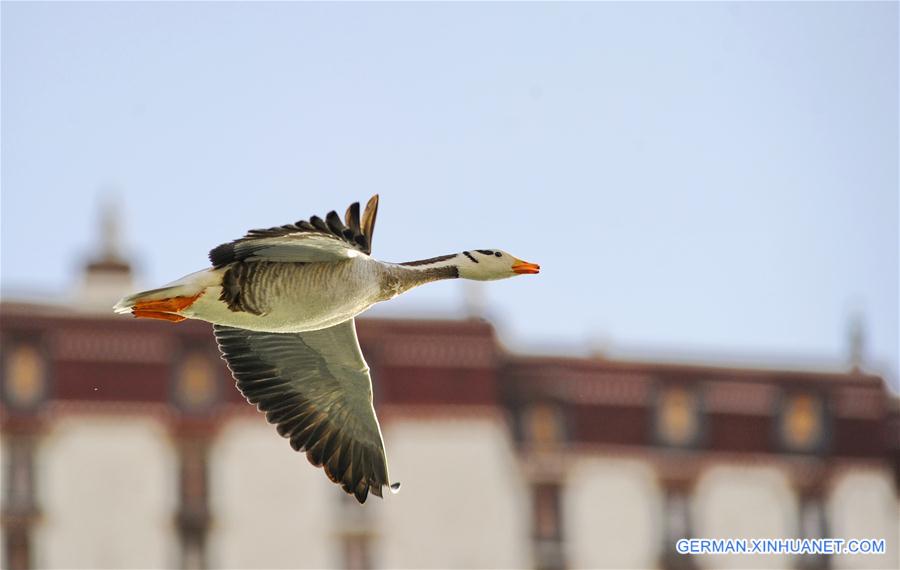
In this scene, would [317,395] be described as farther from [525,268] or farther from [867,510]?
[867,510]

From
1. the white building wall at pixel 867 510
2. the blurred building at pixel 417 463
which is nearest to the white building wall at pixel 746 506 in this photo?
the blurred building at pixel 417 463

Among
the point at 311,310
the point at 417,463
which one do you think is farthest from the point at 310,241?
the point at 417,463

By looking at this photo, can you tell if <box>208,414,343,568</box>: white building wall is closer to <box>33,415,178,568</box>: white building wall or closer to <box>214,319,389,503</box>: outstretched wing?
<box>33,415,178,568</box>: white building wall

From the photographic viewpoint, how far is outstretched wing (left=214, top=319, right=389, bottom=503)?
17.9m

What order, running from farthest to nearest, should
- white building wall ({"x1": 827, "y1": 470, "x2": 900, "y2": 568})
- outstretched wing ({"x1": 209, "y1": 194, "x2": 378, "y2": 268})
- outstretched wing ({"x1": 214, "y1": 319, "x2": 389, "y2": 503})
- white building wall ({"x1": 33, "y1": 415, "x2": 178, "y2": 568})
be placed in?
white building wall ({"x1": 827, "y1": 470, "x2": 900, "y2": 568}), white building wall ({"x1": 33, "y1": 415, "x2": 178, "y2": 568}), outstretched wing ({"x1": 214, "y1": 319, "x2": 389, "y2": 503}), outstretched wing ({"x1": 209, "y1": 194, "x2": 378, "y2": 268})

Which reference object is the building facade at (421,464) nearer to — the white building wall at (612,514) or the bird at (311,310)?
the white building wall at (612,514)

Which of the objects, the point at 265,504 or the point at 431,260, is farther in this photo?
the point at 265,504

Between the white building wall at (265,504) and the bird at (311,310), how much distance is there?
76.9 ft

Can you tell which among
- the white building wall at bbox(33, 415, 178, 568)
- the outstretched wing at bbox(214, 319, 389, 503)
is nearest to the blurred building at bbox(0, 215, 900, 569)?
the white building wall at bbox(33, 415, 178, 568)

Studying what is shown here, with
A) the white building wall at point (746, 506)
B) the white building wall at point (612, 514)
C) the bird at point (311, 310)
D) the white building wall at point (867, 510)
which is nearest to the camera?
the bird at point (311, 310)

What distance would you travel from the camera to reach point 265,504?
138 feet

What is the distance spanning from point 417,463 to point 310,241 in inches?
1085

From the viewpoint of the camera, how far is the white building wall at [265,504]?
136 feet

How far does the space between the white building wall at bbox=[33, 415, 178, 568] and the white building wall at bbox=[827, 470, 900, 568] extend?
45.3 feet
